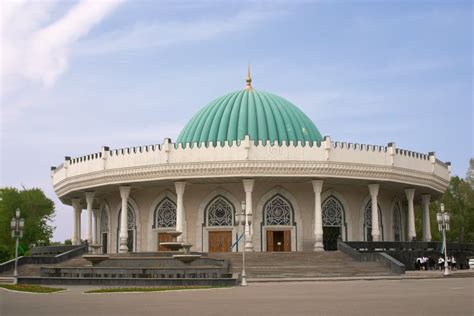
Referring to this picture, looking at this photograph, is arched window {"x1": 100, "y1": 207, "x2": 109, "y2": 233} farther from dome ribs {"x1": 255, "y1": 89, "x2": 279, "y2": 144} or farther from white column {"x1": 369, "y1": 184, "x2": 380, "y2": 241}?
white column {"x1": 369, "y1": 184, "x2": 380, "y2": 241}

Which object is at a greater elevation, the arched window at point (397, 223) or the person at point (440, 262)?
the arched window at point (397, 223)

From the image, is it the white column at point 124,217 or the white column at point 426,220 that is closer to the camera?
the white column at point 124,217

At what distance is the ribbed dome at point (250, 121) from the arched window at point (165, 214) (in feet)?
13.3

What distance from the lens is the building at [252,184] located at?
3466cm

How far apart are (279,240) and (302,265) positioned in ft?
27.7

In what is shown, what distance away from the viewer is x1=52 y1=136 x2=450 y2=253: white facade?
34562 millimetres

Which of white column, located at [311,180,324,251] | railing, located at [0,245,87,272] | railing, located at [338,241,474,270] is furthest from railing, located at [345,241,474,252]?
railing, located at [0,245,87,272]

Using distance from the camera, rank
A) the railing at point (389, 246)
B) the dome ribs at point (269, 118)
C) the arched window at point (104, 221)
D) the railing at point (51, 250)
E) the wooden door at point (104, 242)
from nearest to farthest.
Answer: the railing at point (389, 246)
the railing at point (51, 250)
the dome ribs at point (269, 118)
the wooden door at point (104, 242)
the arched window at point (104, 221)

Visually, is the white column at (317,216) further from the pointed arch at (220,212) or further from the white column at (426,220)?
the white column at (426,220)

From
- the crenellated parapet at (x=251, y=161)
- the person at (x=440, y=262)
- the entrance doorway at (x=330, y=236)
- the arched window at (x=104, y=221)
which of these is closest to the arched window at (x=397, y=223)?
the crenellated parapet at (x=251, y=161)

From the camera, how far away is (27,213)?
66.9 metres

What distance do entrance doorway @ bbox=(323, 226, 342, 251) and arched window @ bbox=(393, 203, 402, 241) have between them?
5.30 meters

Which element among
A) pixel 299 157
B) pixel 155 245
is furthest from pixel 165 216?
pixel 299 157

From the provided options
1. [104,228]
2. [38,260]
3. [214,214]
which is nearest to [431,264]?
[214,214]
